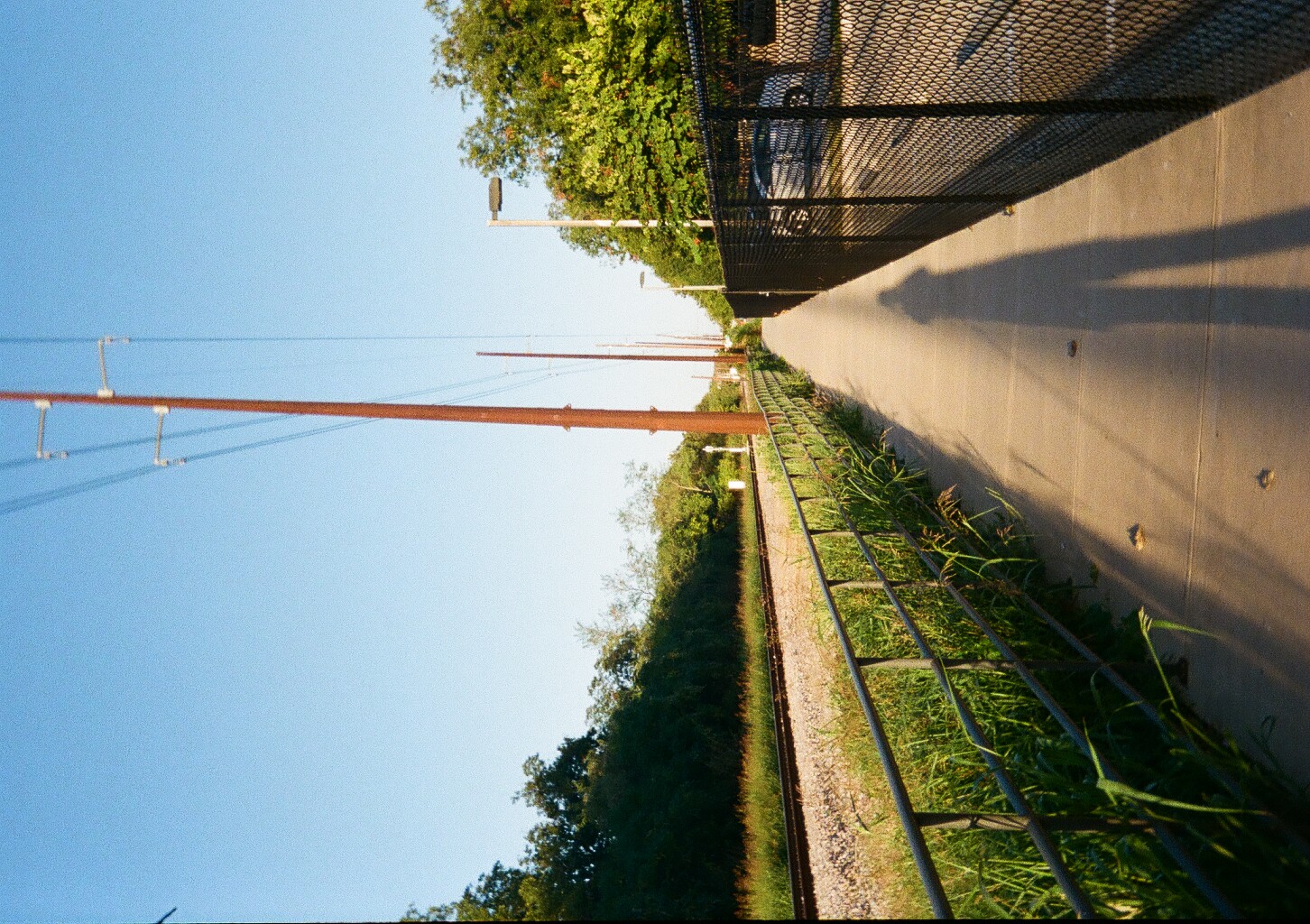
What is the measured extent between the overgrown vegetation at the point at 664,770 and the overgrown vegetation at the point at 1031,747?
17.2 ft

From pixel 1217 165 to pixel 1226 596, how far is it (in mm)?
1754

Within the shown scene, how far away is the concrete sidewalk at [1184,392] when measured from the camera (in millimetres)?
3350

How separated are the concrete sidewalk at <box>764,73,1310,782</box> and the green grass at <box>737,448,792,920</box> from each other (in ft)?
14.5

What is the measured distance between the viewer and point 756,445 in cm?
1412

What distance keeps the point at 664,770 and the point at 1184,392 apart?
41.3ft

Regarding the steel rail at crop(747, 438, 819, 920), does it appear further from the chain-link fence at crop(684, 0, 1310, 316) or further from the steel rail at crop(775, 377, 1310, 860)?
the chain-link fence at crop(684, 0, 1310, 316)

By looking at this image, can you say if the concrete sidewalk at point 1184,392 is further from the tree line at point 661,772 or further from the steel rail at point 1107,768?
the tree line at point 661,772

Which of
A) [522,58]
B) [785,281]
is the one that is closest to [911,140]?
[785,281]

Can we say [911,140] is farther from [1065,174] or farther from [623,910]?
[623,910]

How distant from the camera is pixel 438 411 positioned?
10.2 metres

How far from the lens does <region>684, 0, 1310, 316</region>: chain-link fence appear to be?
3545mm

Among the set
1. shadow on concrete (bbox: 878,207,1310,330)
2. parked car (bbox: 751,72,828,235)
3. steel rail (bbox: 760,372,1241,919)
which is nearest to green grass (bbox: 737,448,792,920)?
steel rail (bbox: 760,372,1241,919)

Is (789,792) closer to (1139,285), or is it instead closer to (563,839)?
(1139,285)

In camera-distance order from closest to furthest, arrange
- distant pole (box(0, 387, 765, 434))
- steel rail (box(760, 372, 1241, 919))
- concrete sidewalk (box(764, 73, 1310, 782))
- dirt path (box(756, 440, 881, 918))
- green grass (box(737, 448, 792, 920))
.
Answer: steel rail (box(760, 372, 1241, 919)), concrete sidewalk (box(764, 73, 1310, 782)), dirt path (box(756, 440, 881, 918)), green grass (box(737, 448, 792, 920)), distant pole (box(0, 387, 765, 434))
